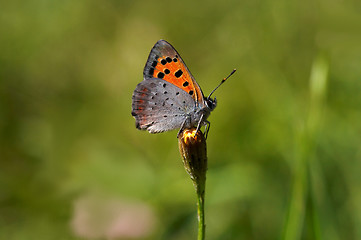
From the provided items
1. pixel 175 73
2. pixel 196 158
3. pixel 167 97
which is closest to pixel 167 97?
pixel 167 97

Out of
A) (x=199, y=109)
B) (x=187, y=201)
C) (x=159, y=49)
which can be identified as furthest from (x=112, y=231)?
(x=159, y=49)

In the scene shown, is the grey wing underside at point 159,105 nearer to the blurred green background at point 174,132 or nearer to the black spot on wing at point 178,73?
the black spot on wing at point 178,73

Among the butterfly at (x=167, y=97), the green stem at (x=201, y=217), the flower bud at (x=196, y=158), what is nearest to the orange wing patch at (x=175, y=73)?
the butterfly at (x=167, y=97)

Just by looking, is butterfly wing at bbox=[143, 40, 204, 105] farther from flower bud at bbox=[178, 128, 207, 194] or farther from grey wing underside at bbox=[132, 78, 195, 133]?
flower bud at bbox=[178, 128, 207, 194]

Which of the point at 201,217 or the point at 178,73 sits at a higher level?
the point at 178,73

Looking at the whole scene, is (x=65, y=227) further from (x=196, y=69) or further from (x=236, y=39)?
(x=236, y=39)

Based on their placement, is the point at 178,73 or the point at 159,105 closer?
the point at 178,73

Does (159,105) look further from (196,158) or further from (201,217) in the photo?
(201,217)

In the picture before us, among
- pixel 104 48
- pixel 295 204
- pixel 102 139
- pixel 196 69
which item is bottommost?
pixel 295 204
